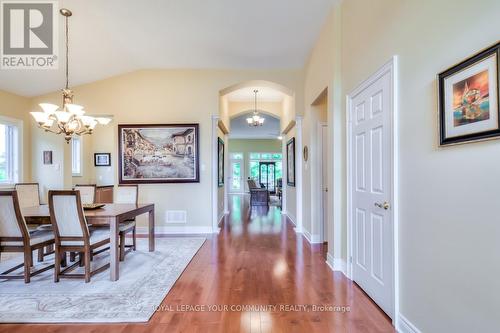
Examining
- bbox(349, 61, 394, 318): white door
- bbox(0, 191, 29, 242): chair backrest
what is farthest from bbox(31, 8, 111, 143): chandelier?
bbox(349, 61, 394, 318): white door

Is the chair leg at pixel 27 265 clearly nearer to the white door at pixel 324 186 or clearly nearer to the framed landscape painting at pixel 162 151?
the framed landscape painting at pixel 162 151

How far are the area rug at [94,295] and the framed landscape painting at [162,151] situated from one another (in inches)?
76.7

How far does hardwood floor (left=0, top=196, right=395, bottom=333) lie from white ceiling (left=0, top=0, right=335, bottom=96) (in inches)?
131

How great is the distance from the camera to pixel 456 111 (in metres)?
1.49

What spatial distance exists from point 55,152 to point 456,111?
6.48 m

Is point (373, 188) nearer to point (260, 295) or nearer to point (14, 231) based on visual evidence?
point (260, 295)

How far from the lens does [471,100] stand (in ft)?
4.58

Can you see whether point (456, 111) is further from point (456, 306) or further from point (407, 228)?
→ point (456, 306)

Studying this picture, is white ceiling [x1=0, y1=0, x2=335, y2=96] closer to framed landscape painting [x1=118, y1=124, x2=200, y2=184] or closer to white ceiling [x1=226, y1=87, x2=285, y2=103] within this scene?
framed landscape painting [x1=118, y1=124, x2=200, y2=184]

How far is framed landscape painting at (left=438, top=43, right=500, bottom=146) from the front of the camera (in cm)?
127

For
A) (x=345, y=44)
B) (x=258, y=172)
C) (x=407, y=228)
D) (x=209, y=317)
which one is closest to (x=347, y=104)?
(x=345, y=44)

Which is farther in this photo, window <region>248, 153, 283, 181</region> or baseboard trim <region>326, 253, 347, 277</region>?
window <region>248, 153, 283, 181</region>

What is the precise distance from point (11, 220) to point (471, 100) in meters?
4.11

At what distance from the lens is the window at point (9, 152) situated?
16.3 feet
